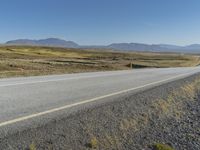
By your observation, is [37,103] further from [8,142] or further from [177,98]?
[177,98]

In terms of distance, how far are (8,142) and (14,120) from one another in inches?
56.0

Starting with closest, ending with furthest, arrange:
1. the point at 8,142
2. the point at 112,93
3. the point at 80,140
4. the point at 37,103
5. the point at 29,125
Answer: the point at 8,142 → the point at 80,140 → the point at 29,125 → the point at 37,103 → the point at 112,93

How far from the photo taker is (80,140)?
6.04 metres

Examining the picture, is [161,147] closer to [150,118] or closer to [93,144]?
[93,144]

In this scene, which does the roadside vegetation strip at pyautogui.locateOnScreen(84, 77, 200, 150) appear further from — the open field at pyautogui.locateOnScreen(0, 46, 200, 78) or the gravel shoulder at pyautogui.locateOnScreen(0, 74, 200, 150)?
the open field at pyautogui.locateOnScreen(0, 46, 200, 78)

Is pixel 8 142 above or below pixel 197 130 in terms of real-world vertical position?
above

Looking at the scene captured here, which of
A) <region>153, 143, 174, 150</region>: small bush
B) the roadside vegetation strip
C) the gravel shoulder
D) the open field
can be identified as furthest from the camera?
the open field

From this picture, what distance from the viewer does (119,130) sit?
23.1ft

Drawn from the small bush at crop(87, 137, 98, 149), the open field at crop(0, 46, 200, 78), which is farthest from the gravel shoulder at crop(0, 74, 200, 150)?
the open field at crop(0, 46, 200, 78)

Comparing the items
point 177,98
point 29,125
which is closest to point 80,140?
point 29,125

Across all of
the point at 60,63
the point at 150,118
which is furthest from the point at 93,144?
the point at 60,63

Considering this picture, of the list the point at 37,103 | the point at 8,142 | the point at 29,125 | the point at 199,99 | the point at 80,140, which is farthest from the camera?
the point at 199,99

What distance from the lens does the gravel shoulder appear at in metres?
5.80

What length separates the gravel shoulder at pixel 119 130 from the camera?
5797 mm
